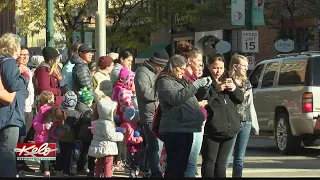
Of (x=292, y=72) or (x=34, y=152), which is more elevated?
(x=292, y=72)

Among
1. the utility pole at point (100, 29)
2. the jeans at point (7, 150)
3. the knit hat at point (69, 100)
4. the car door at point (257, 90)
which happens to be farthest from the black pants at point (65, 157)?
Result: the car door at point (257, 90)

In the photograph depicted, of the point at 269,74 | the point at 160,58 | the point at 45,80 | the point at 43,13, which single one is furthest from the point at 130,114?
the point at 43,13

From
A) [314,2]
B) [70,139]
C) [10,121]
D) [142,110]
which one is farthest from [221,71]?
[314,2]

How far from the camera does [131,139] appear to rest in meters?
12.2

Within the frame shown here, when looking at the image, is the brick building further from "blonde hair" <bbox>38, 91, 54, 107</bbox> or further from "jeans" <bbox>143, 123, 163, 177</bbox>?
"jeans" <bbox>143, 123, 163, 177</bbox>

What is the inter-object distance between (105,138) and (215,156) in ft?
7.09

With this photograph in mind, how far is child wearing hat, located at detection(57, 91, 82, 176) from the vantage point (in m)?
12.3

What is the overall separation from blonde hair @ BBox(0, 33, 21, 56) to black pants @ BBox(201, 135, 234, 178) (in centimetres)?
242

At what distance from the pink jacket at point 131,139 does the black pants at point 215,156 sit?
8.40 ft

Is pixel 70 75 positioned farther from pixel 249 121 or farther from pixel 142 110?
pixel 249 121

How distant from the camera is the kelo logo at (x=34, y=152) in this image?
10.2m

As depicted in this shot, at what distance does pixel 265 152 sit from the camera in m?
17.6

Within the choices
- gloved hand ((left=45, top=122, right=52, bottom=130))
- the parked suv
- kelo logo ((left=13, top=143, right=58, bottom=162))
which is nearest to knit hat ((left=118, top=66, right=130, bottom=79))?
gloved hand ((left=45, top=122, right=52, bottom=130))

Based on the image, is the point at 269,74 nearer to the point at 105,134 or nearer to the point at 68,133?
the point at 68,133
